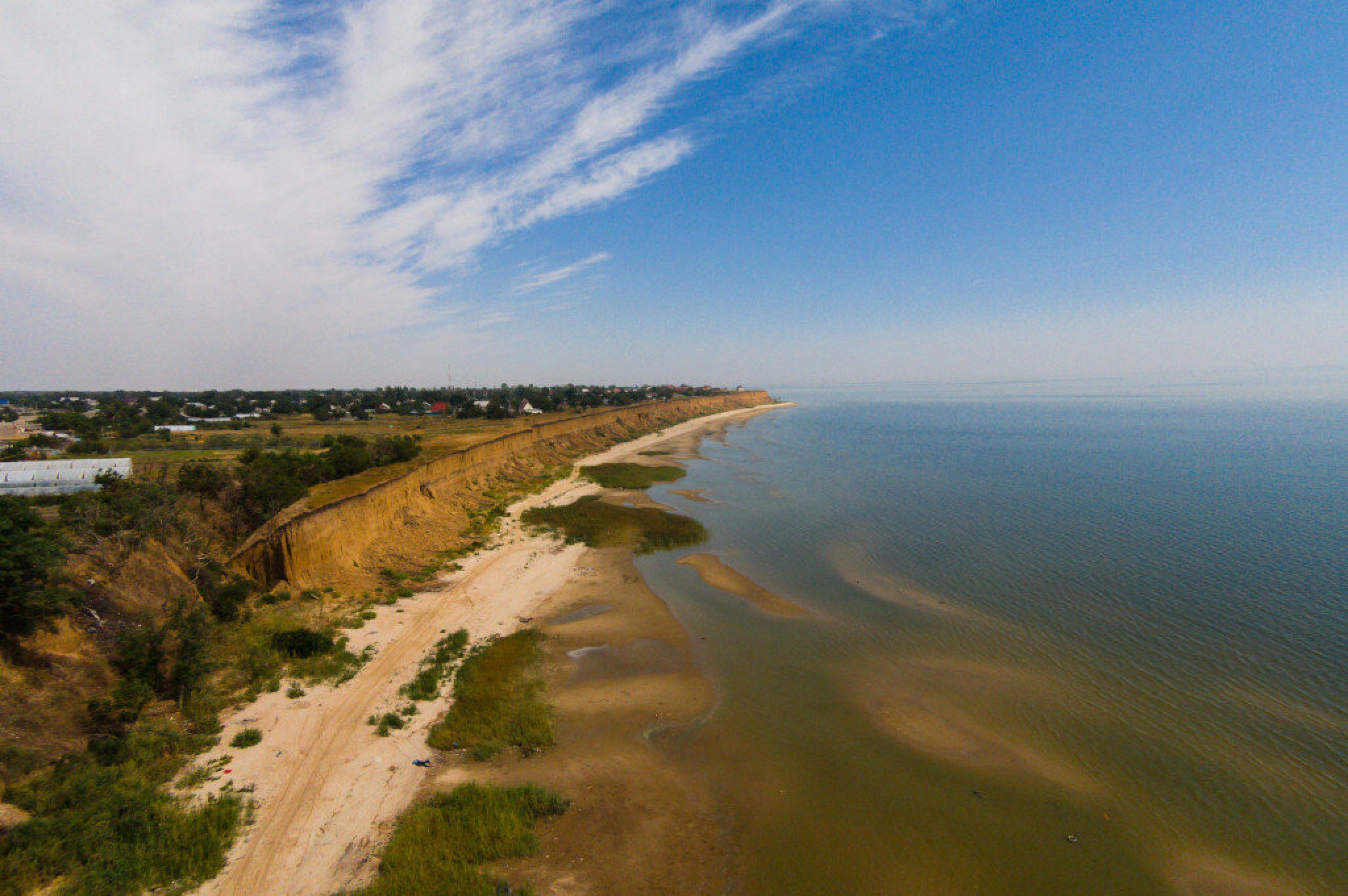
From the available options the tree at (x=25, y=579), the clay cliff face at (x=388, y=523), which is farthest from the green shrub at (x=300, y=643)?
the tree at (x=25, y=579)

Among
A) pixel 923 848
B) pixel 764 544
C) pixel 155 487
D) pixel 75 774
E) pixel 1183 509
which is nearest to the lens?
pixel 75 774

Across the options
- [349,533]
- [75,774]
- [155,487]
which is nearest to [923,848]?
[75,774]

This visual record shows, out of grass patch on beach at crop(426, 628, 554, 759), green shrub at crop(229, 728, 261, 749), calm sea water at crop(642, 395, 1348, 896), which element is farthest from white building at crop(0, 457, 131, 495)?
calm sea water at crop(642, 395, 1348, 896)

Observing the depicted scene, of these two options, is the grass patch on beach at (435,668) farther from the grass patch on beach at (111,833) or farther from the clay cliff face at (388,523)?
the clay cliff face at (388,523)

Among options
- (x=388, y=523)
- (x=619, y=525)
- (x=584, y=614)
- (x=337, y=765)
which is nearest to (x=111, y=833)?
(x=337, y=765)

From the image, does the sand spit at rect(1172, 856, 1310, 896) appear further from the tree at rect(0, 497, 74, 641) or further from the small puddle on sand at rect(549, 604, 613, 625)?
the tree at rect(0, 497, 74, 641)

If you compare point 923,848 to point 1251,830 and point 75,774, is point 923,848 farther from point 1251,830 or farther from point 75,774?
point 75,774

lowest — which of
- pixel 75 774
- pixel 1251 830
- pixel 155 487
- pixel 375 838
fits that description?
pixel 1251 830
